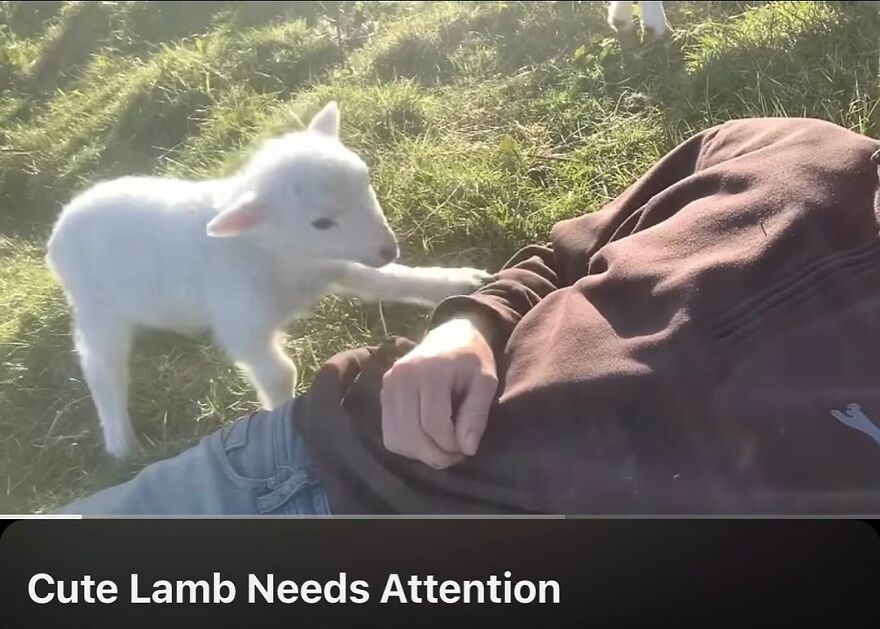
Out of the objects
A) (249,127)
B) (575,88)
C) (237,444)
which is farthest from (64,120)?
(575,88)

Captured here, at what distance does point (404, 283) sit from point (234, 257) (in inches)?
5.2

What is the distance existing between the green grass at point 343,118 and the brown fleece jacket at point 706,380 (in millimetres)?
112

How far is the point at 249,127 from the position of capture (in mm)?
717

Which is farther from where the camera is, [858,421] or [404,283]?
[404,283]

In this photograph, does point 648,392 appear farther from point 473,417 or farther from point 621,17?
point 621,17

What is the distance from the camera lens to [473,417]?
615mm

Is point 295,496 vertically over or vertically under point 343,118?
under

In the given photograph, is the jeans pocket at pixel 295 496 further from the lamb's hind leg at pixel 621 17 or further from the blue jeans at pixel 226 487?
the lamb's hind leg at pixel 621 17

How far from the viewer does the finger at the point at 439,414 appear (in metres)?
0.62

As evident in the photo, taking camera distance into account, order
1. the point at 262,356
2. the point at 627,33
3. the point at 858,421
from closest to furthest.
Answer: the point at 858,421
the point at 262,356
the point at 627,33

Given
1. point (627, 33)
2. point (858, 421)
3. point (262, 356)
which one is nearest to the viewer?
point (858, 421)

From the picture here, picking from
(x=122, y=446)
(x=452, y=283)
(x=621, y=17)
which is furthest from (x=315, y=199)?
(x=621, y=17)

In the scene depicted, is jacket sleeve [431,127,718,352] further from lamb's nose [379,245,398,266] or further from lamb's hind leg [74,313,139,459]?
lamb's hind leg [74,313,139,459]
